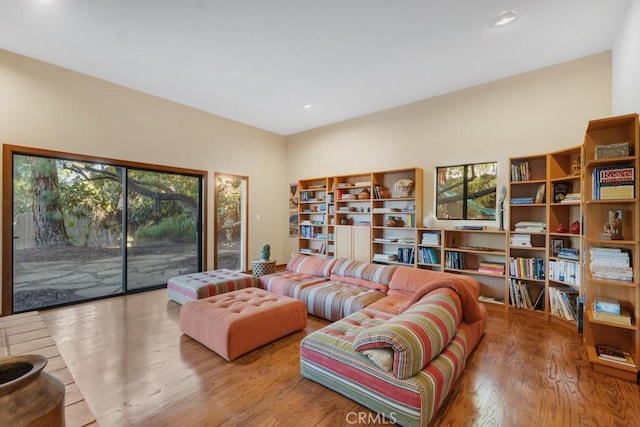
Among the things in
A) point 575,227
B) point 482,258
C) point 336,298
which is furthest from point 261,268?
point 575,227

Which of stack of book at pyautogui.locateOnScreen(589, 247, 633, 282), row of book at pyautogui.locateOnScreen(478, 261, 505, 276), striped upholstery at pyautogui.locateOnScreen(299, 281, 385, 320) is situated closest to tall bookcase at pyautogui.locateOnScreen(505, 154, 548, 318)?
row of book at pyautogui.locateOnScreen(478, 261, 505, 276)

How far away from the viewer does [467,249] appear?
390 cm

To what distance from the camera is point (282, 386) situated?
2055 millimetres

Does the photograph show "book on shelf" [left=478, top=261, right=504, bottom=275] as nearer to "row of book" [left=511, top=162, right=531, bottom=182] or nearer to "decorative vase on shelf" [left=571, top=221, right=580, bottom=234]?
"decorative vase on shelf" [left=571, top=221, right=580, bottom=234]

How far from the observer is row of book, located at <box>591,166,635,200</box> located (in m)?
2.14

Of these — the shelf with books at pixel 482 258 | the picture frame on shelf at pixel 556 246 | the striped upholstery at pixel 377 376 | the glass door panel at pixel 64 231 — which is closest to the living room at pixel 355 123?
the striped upholstery at pixel 377 376

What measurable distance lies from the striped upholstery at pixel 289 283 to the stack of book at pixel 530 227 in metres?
2.63

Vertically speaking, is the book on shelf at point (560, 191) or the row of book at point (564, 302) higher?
the book on shelf at point (560, 191)

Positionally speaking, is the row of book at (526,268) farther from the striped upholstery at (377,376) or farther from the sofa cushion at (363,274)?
the striped upholstery at (377,376)

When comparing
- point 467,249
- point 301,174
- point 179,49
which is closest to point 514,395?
point 467,249

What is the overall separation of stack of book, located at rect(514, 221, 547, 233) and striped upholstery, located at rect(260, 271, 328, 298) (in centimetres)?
263

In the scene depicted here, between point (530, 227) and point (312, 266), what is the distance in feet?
9.67

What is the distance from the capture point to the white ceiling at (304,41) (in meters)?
2.57

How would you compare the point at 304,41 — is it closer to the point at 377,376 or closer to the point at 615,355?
the point at 377,376
